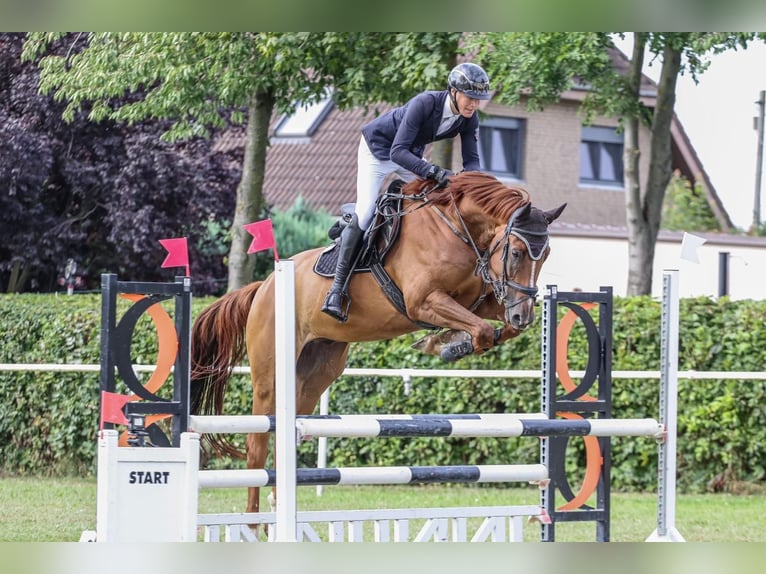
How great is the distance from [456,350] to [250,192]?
568cm

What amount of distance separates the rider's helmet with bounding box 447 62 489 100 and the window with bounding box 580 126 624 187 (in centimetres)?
1462

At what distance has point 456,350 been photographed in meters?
4.92

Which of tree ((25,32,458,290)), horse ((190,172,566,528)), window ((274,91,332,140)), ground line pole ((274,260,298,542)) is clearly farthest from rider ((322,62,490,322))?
window ((274,91,332,140))

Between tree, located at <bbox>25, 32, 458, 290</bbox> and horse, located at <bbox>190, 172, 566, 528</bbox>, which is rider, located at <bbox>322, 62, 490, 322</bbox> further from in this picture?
tree, located at <bbox>25, 32, 458, 290</bbox>

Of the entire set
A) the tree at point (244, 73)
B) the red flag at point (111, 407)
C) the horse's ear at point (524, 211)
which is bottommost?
the red flag at point (111, 407)

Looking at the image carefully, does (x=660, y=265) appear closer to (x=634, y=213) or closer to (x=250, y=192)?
(x=634, y=213)

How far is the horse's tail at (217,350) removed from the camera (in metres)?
6.09

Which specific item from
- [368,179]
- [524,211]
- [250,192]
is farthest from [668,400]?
[250,192]

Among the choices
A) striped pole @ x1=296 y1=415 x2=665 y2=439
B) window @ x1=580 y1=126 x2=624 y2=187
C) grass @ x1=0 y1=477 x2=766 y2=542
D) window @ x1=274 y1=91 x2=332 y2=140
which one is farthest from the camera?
window @ x1=580 y1=126 x2=624 y2=187

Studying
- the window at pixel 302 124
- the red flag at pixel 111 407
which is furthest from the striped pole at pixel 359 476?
the window at pixel 302 124

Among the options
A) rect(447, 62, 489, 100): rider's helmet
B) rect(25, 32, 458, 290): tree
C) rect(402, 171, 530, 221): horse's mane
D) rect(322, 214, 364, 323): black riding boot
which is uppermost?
rect(25, 32, 458, 290): tree

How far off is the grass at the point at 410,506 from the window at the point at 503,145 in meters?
10.1

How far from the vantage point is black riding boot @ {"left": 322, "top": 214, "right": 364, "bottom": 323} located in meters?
5.33

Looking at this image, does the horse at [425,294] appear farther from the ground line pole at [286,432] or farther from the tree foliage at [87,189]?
the tree foliage at [87,189]
